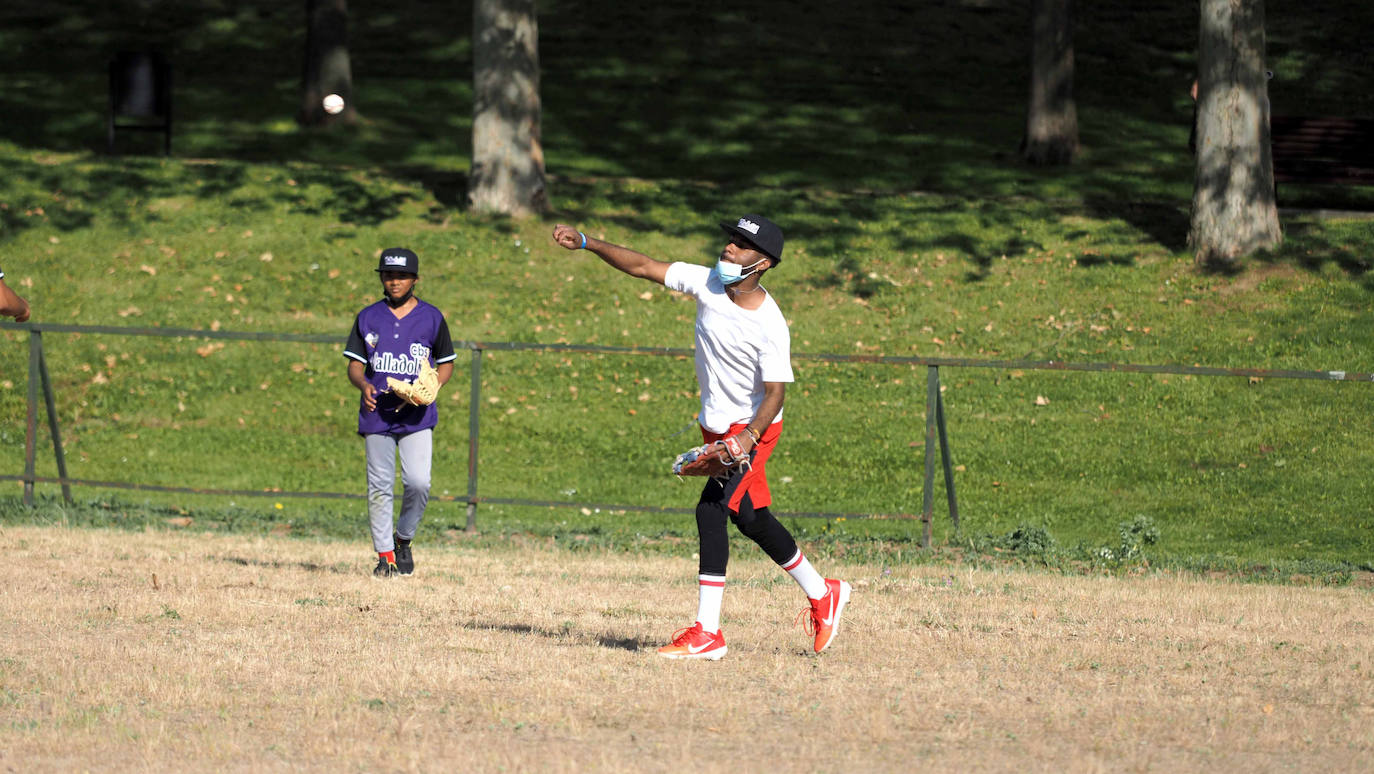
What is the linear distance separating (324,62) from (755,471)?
2019cm

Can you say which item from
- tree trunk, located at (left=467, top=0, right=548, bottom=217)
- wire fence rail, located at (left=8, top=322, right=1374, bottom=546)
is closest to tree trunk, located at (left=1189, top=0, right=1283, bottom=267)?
wire fence rail, located at (left=8, top=322, right=1374, bottom=546)

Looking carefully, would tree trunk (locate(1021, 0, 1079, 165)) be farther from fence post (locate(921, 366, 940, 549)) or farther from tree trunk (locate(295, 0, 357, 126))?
fence post (locate(921, 366, 940, 549))

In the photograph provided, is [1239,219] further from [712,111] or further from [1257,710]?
[1257,710]

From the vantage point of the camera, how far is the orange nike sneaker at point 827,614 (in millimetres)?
7688

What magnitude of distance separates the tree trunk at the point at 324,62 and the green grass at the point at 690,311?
66cm

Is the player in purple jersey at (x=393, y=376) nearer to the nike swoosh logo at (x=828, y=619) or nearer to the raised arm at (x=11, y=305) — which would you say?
the raised arm at (x=11, y=305)

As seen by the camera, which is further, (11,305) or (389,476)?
(389,476)

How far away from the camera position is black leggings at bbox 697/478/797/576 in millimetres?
7496

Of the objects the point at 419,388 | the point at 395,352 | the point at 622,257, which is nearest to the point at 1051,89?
the point at 395,352

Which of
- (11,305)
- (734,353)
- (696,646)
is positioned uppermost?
(734,353)

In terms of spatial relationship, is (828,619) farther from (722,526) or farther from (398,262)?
(398,262)

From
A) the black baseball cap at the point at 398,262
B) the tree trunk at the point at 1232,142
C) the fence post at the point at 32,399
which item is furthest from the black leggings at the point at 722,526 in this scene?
the tree trunk at the point at 1232,142

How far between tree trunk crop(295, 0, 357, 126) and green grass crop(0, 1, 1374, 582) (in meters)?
0.66

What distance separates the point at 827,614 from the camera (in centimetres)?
772
